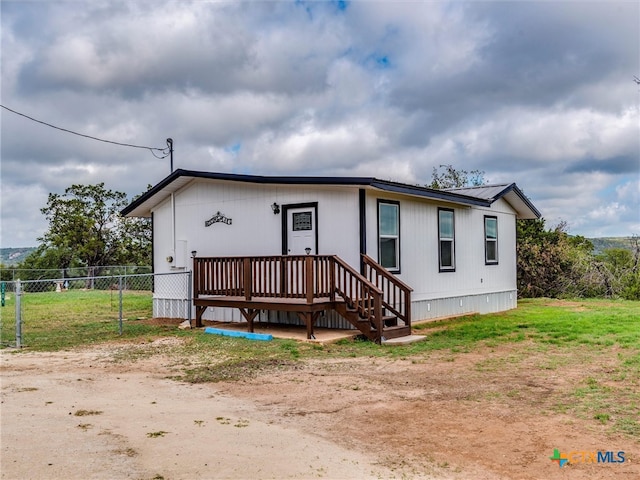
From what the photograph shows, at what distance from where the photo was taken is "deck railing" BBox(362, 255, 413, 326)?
989 cm

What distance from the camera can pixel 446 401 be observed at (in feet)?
17.8

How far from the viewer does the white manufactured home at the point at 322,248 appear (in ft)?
31.7

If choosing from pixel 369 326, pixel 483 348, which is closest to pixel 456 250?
pixel 369 326

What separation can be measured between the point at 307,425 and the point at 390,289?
640 centimetres

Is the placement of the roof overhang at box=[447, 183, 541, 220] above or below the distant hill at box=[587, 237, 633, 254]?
above

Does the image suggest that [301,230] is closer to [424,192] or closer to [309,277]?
[309,277]

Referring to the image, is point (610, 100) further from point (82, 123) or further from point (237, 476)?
point (82, 123)

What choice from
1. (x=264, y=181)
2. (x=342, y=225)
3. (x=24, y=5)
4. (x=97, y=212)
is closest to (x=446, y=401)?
(x=342, y=225)

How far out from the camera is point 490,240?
14.9m

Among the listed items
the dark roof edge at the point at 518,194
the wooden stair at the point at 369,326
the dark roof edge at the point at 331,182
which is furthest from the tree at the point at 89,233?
the wooden stair at the point at 369,326

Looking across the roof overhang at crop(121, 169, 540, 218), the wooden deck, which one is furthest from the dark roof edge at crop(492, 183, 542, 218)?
the wooden deck

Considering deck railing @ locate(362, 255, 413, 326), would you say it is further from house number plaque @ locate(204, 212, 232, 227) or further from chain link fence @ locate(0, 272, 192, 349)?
chain link fence @ locate(0, 272, 192, 349)

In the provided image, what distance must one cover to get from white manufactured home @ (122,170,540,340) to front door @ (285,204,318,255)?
0.02m

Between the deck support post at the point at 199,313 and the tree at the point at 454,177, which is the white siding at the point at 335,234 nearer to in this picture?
the deck support post at the point at 199,313
